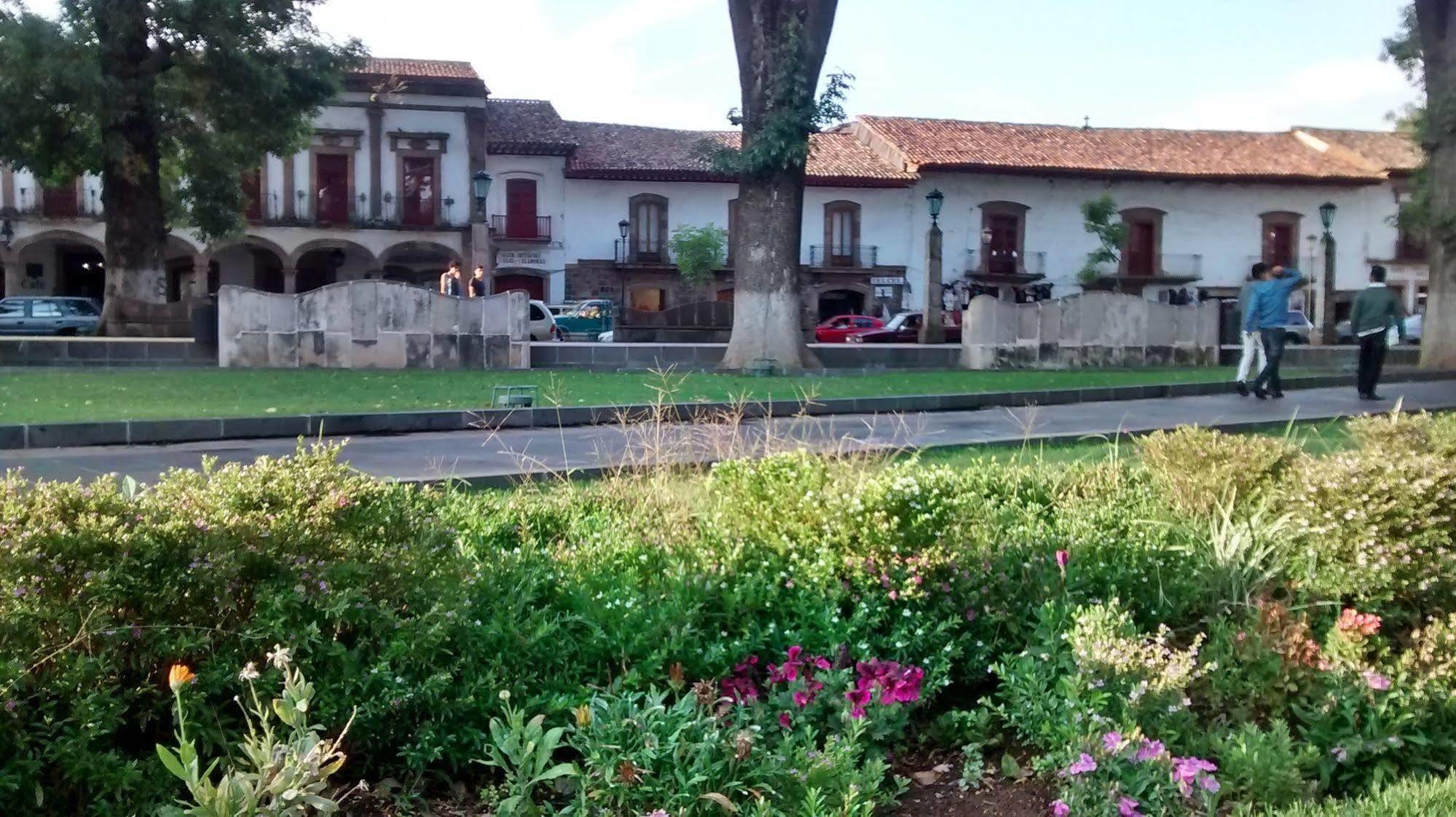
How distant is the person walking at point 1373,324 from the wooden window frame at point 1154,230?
34.6 metres

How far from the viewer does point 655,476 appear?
5.88 m

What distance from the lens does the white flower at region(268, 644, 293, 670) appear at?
9.33ft

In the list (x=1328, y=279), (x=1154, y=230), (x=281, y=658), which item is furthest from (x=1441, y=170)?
(x=1154, y=230)

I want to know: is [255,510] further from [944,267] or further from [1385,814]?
[944,267]

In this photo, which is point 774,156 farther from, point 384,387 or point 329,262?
point 329,262

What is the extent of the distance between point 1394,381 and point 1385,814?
57.8 feet

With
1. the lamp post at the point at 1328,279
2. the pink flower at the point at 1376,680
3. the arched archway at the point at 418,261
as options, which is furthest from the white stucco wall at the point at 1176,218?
the pink flower at the point at 1376,680

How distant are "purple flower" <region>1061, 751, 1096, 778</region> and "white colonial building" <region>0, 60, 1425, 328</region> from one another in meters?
37.7

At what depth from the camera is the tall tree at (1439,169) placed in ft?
69.9

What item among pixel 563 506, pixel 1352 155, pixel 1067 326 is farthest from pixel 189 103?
pixel 1352 155

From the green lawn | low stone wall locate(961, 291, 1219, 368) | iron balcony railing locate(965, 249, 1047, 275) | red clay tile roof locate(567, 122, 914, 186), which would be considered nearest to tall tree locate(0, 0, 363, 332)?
the green lawn

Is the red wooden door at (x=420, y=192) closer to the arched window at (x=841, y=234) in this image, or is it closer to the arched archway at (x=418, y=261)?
the arched archway at (x=418, y=261)

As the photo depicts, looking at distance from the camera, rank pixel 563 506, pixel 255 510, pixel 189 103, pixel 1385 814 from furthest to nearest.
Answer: pixel 189 103
pixel 563 506
pixel 255 510
pixel 1385 814

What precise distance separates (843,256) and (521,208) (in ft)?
37.3
